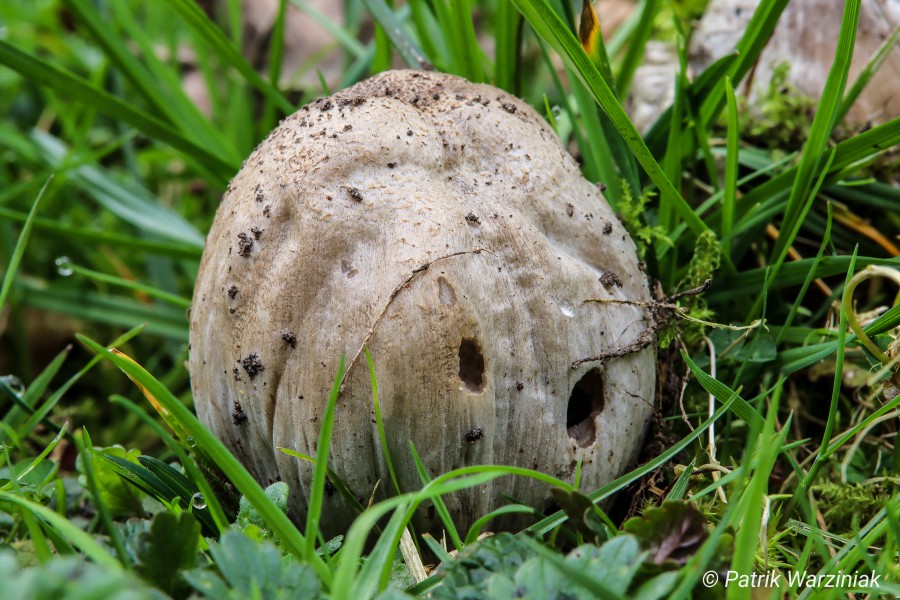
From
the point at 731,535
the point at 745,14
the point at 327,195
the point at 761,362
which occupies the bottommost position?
the point at 731,535

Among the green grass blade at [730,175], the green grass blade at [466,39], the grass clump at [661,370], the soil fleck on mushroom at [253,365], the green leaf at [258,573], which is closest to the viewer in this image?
→ the green leaf at [258,573]

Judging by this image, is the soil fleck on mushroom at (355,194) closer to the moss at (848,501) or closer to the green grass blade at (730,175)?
the green grass blade at (730,175)

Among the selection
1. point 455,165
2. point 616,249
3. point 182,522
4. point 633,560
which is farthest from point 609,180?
point 182,522

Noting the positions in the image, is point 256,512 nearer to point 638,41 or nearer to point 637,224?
point 637,224

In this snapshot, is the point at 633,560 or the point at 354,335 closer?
the point at 633,560

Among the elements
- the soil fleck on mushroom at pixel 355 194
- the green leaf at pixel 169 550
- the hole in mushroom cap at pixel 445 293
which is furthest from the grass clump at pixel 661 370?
the soil fleck on mushroom at pixel 355 194

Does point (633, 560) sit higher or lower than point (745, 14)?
lower

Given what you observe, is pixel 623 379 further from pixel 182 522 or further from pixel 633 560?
pixel 182 522
